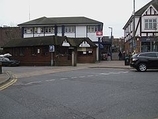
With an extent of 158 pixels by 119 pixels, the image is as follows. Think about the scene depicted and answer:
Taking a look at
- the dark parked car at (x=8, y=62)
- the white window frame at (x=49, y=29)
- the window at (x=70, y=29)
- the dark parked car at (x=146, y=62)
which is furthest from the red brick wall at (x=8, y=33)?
the dark parked car at (x=146, y=62)

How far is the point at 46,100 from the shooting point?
1116 cm

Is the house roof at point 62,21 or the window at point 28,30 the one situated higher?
the house roof at point 62,21

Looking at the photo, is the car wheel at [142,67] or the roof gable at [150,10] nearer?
the car wheel at [142,67]

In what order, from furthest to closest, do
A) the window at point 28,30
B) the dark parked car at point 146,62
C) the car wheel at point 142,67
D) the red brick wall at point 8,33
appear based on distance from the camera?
the red brick wall at point 8,33, the window at point 28,30, the car wheel at point 142,67, the dark parked car at point 146,62

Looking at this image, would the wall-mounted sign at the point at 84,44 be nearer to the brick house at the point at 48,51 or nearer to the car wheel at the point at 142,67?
the brick house at the point at 48,51

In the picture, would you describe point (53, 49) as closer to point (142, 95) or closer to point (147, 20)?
point (147, 20)

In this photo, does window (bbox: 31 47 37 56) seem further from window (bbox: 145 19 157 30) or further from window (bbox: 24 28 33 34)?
window (bbox: 145 19 157 30)

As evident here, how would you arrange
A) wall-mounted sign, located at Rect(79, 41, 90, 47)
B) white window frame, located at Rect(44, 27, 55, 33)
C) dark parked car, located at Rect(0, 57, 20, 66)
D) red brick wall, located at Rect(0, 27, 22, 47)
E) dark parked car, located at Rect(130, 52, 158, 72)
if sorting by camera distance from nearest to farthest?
dark parked car, located at Rect(130, 52, 158, 72) < dark parked car, located at Rect(0, 57, 20, 66) < wall-mounted sign, located at Rect(79, 41, 90, 47) < white window frame, located at Rect(44, 27, 55, 33) < red brick wall, located at Rect(0, 27, 22, 47)

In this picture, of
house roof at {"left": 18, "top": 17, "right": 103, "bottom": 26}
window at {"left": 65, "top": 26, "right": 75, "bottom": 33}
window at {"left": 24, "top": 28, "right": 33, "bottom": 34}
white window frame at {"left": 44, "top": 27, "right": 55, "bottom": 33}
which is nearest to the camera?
house roof at {"left": 18, "top": 17, "right": 103, "bottom": 26}

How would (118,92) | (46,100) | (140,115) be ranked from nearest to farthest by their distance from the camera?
(140,115)
(46,100)
(118,92)

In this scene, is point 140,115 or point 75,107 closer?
point 140,115

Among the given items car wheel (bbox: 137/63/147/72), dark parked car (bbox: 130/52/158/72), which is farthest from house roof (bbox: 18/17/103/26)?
car wheel (bbox: 137/63/147/72)

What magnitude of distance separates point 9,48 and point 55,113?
43540 mm

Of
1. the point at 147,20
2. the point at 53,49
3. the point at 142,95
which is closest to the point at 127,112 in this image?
the point at 142,95
